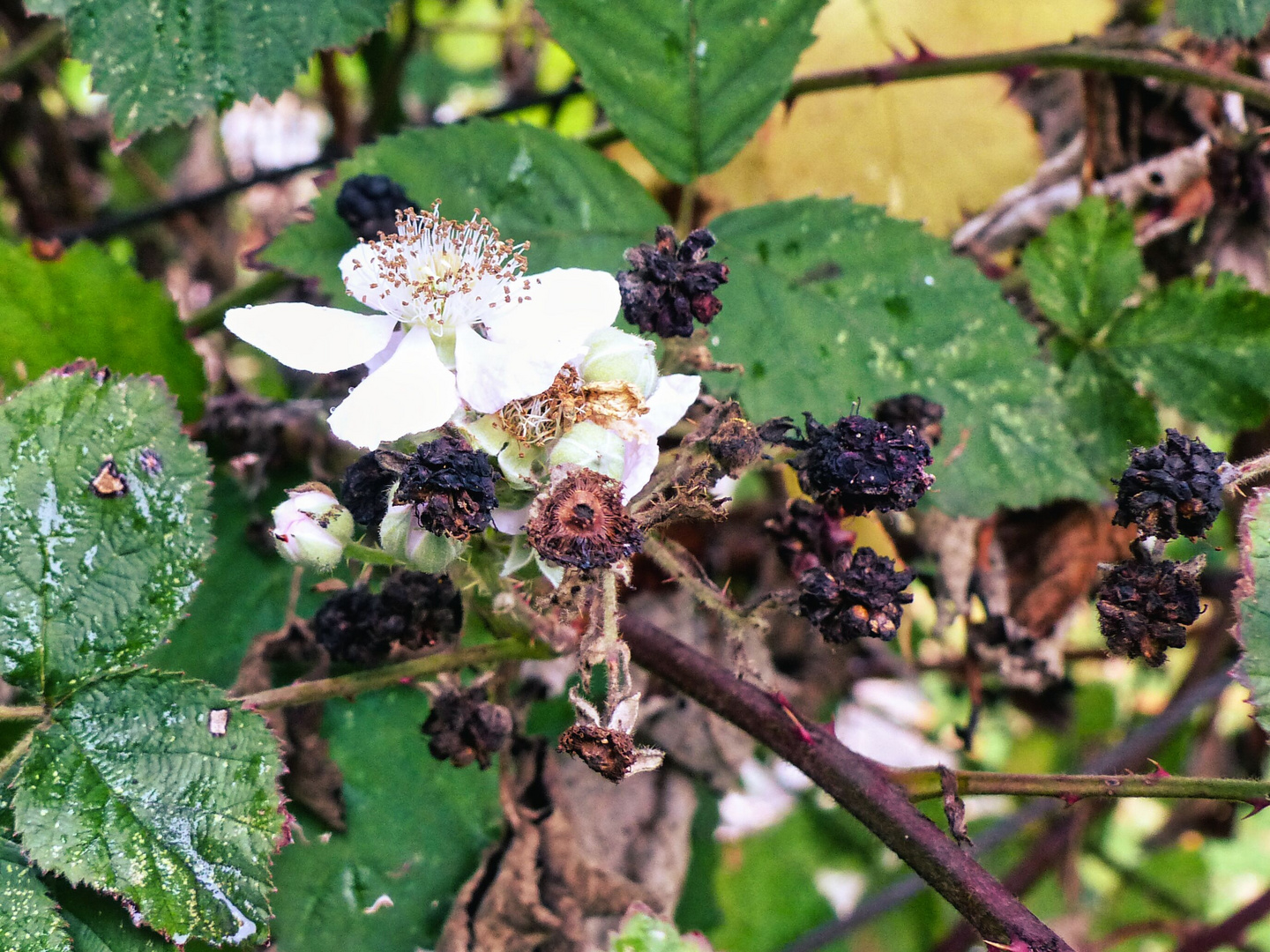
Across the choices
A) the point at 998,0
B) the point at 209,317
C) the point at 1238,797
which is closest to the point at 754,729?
Result: the point at 1238,797

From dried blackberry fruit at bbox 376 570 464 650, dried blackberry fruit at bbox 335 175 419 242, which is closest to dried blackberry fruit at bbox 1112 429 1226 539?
dried blackberry fruit at bbox 376 570 464 650

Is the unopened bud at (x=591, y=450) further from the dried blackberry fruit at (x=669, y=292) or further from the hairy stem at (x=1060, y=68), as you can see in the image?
the hairy stem at (x=1060, y=68)

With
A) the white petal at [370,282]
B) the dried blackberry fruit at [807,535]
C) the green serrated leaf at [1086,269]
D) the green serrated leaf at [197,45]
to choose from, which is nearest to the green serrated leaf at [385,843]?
the dried blackberry fruit at [807,535]

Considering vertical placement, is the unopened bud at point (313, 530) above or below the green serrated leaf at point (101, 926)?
above

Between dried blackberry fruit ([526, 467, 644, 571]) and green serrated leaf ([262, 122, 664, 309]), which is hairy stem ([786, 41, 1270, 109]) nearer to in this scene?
green serrated leaf ([262, 122, 664, 309])

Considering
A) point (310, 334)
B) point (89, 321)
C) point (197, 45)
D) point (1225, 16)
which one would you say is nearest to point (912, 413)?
point (310, 334)

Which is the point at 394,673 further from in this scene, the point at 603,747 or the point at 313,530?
the point at 603,747

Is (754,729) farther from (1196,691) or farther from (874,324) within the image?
(1196,691)
